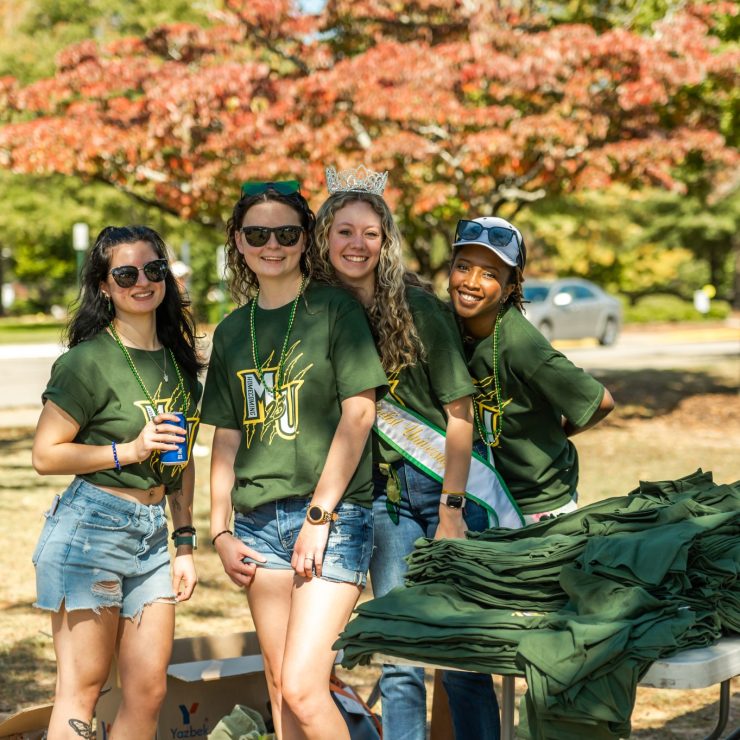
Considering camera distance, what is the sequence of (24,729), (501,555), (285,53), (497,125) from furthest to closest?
(285,53)
(497,125)
(24,729)
(501,555)

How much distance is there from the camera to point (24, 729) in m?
3.78

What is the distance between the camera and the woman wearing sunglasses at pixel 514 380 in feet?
11.4

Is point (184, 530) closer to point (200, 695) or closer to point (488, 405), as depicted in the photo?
point (200, 695)

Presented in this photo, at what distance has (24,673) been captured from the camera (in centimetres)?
534

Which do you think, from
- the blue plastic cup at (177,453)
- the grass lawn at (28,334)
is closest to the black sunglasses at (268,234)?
the blue plastic cup at (177,453)

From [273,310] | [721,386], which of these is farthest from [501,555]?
[721,386]

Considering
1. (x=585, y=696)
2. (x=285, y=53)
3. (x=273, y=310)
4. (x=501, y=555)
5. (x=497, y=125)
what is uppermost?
(x=285, y=53)

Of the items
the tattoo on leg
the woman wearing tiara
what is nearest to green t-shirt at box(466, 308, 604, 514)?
the woman wearing tiara

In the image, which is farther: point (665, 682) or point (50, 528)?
point (50, 528)

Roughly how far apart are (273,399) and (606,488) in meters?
6.92

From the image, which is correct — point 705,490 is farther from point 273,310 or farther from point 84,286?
point 84,286

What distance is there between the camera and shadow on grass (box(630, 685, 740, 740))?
4602 mm

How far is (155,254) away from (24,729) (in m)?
1.64

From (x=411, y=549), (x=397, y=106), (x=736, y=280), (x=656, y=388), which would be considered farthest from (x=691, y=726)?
(x=736, y=280)
